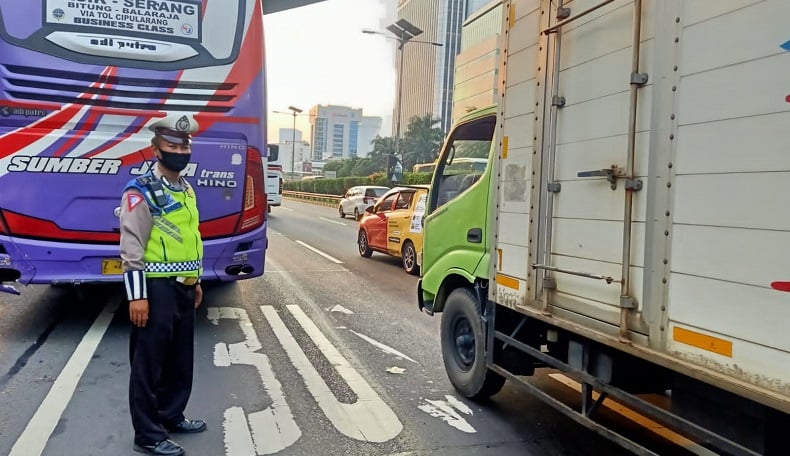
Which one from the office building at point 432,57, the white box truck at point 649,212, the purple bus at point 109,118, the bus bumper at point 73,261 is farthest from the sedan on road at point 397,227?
the office building at point 432,57

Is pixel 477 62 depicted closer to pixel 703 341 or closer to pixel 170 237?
pixel 170 237

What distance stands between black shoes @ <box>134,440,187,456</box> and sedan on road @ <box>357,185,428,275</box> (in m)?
7.54

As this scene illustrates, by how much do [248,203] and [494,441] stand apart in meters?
3.63

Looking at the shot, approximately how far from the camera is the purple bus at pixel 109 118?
5.64 meters

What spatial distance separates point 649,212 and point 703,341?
1.94 ft

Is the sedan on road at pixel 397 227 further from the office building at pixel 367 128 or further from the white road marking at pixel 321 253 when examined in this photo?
the office building at pixel 367 128

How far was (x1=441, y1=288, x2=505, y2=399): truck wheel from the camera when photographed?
14.6 feet

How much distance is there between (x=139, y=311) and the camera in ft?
11.5

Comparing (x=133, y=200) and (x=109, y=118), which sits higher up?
(x=109, y=118)

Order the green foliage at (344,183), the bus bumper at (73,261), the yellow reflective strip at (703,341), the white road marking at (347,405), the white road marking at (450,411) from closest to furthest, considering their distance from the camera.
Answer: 1. the yellow reflective strip at (703,341)
2. the white road marking at (347,405)
3. the white road marking at (450,411)
4. the bus bumper at (73,261)
5. the green foliage at (344,183)

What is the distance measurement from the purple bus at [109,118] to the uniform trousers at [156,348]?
93.4 inches

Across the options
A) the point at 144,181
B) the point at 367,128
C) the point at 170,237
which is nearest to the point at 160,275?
the point at 170,237

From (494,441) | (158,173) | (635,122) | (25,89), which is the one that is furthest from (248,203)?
(635,122)

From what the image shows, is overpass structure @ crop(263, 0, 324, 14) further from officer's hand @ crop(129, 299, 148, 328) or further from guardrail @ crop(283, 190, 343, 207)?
guardrail @ crop(283, 190, 343, 207)
